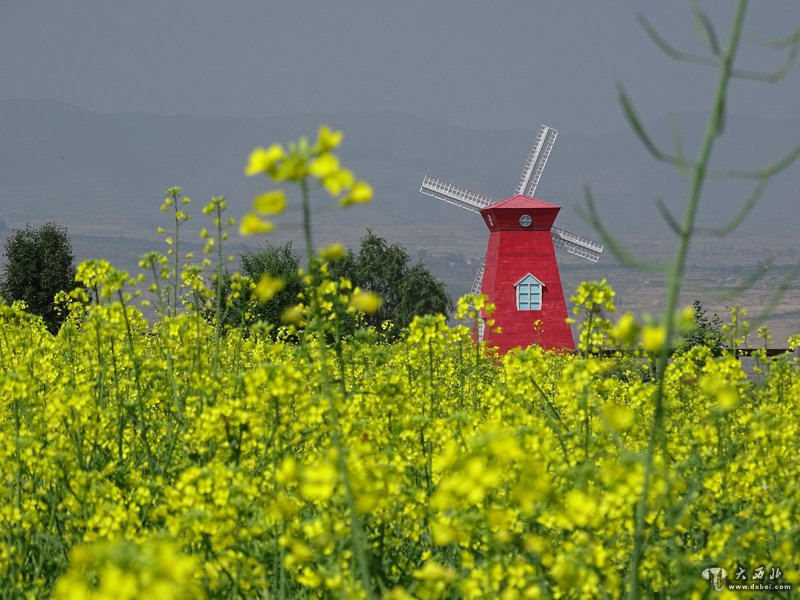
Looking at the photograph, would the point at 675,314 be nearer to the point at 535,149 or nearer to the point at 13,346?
the point at 13,346

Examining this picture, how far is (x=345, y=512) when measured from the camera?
5.26 meters

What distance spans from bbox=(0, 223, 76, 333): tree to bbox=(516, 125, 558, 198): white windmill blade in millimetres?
24338

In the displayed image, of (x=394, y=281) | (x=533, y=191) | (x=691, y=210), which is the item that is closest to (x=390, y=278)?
(x=394, y=281)

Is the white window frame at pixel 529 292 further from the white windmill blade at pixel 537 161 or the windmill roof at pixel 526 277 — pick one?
the white windmill blade at pixel 537 161

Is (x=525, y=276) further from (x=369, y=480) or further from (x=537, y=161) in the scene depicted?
(x=369, y=480)

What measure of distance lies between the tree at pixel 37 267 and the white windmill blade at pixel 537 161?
79.9 feet

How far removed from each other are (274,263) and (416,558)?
1509 inches

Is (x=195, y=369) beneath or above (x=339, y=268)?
beneath

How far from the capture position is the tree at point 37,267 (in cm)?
4684

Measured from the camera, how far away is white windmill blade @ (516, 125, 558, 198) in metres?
56.8

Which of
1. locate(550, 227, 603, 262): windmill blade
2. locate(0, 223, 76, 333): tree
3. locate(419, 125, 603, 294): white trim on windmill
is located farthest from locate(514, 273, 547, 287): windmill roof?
locate(0, 223, 76, 333): tree

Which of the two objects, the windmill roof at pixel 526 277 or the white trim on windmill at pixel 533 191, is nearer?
the windmill roof at pixel 526 277

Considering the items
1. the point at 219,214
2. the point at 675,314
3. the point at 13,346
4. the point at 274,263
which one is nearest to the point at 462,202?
the point at 274,263

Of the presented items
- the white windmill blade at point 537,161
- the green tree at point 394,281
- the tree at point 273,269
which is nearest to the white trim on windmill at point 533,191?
the white windmill blade at point 537,161
